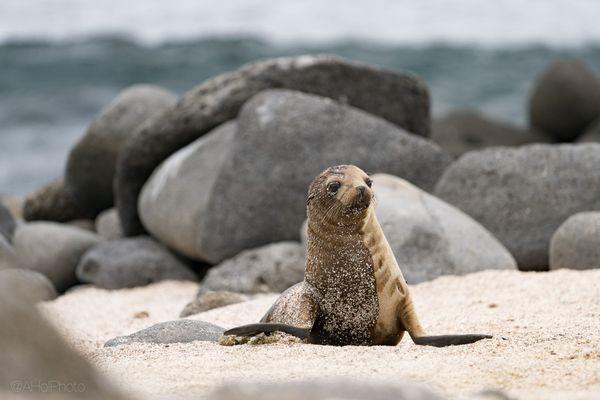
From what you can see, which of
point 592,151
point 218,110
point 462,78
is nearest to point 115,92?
point 462,78

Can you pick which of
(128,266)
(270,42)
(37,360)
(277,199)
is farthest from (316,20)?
(37,360)

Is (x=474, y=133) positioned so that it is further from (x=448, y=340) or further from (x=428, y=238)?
(x=448, y=340)

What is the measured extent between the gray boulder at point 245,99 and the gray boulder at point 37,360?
7.90 m

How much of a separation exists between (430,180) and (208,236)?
205cm

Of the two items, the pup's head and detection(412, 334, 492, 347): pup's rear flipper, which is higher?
the pup's head

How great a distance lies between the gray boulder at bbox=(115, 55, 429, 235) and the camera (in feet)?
34.9

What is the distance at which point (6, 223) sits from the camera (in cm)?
1137

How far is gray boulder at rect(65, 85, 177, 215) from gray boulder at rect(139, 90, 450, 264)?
5.56ft

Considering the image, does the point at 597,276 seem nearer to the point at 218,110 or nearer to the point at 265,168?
the point at 265,168

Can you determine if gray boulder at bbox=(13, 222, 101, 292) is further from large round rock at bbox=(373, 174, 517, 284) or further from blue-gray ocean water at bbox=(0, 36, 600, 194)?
blue-gray ocean water at bbox=(0, 36, 600, 194)

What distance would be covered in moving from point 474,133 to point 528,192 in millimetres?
6210

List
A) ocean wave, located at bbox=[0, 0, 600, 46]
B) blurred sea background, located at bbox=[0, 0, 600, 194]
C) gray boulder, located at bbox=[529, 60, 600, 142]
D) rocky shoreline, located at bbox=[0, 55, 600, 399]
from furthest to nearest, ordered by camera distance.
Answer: ocean wave, located at bbox=[0, 0, 600, 46]
blurred sea background, located at bbox=[0, 0, 600, 194]
gray boulder, located at bbox=[529, 60, 600, 142]
rocky shoreline, located at bbox=[0, 55, 600, 399]

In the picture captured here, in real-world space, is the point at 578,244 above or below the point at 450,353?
below

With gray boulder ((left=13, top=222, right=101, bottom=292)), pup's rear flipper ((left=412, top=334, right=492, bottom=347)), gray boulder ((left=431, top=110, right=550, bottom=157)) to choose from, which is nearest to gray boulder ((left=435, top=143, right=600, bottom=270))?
gray boulder ((left=13, top=222, right=101, bottom=292))
